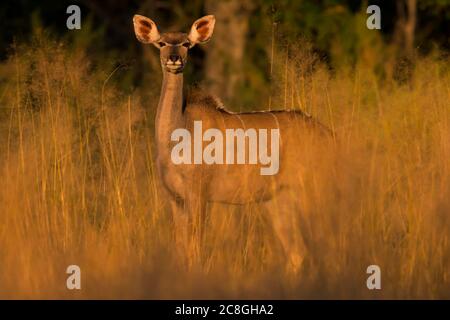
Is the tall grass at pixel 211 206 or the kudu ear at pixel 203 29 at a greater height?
the kudu ear at pixel 203 29

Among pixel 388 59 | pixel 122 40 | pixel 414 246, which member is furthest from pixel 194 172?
pixel 122 40

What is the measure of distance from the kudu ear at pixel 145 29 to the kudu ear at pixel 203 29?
25 centimetres

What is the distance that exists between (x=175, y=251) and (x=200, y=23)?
170 centimetres

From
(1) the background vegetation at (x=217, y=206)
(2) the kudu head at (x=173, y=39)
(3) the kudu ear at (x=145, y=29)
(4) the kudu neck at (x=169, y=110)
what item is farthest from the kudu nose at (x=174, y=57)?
(1) the background vegetation at (x=217, y=206)

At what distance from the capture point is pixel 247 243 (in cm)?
713

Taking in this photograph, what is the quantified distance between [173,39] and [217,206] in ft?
4.08

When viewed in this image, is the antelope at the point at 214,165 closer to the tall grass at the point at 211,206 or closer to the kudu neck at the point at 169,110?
the kudu neck at the point at 169,110

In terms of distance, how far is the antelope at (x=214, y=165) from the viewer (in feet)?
24.6

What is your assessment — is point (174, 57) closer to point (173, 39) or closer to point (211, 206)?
point (173, 39)

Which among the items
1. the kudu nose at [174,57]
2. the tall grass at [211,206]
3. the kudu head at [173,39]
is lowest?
the tall grass at [211,206]

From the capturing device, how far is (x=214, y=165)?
758 centimetres

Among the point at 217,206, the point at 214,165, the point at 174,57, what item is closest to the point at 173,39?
the point at 174,57

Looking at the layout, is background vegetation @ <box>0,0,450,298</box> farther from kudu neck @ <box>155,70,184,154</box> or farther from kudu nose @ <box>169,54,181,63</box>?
kudu nose @ <box>169,54,181,63</box>

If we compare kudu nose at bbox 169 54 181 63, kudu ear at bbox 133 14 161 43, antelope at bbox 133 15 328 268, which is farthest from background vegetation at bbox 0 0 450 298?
kudu nose at bbox 169 54 181 63
